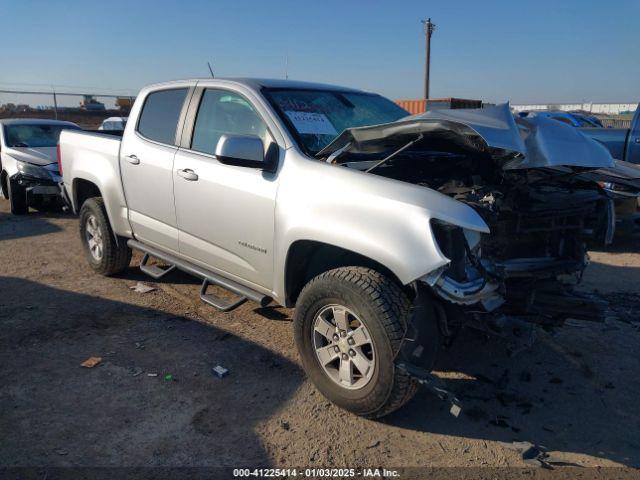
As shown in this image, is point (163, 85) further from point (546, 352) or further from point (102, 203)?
point (546, 352)

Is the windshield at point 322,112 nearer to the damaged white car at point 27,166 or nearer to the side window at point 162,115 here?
the side window at point 162,115

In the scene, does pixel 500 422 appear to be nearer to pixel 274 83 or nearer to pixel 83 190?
pixel 274 83

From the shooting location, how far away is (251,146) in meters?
3.35

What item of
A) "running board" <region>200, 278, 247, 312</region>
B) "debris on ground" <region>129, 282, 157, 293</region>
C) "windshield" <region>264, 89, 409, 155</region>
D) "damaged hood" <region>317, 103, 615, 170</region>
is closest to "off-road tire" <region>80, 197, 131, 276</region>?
"debris on ground" <region>129, 282, 157, 293</region>

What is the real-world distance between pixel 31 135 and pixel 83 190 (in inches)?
209

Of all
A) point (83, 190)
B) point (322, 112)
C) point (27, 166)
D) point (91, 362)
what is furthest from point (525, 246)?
point (27, 166)

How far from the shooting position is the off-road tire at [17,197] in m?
9.22

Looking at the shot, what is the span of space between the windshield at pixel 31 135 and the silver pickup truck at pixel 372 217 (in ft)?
22.4

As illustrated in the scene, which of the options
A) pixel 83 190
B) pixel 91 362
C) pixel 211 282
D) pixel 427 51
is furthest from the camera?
pixel 427 51

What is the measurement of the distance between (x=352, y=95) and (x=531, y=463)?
3.07 m

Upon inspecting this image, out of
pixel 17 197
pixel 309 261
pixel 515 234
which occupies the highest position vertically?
pixel 515 234

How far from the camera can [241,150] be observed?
3.33 m

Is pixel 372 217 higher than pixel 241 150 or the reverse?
the reverse

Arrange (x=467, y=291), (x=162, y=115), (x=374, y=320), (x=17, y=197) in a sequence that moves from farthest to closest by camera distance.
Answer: (x=17, y=197), (x=162, y=115), (x=374, y=320), (x=467, y=291)
